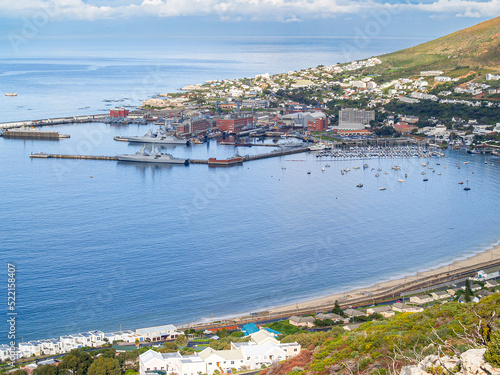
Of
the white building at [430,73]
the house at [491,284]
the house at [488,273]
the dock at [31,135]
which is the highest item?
the white building at [430,73]

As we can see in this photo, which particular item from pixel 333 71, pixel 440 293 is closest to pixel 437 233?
pixel 440 293

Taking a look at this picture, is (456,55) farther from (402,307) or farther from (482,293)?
(402,307)

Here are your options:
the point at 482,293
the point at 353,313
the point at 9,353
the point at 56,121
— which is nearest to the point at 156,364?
the point at 9,353

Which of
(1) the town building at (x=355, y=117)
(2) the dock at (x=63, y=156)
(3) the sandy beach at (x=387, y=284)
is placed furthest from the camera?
(1) the town building at (x=355, y=117)

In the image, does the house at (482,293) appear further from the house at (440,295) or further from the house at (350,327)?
the house at (350,327)

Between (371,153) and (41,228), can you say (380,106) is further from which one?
(41,228)

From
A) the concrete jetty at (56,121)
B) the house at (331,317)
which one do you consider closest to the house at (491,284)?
the house at (331,317)
